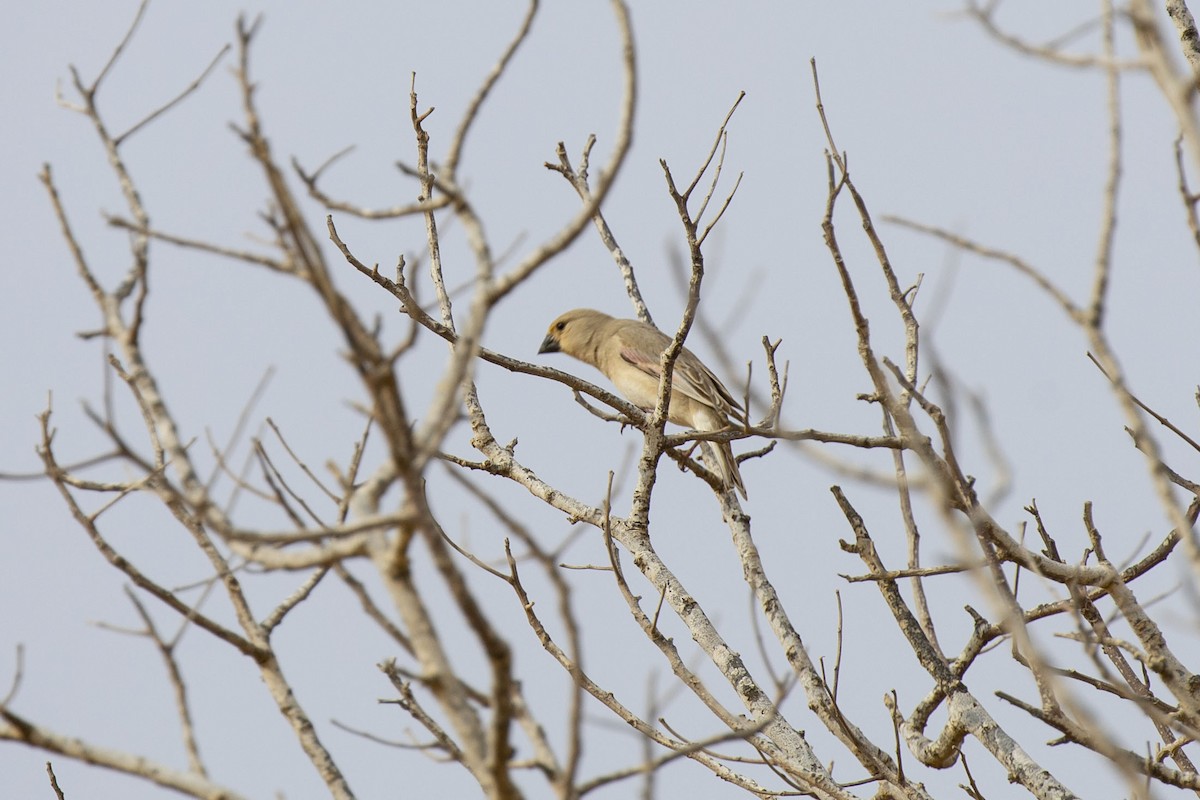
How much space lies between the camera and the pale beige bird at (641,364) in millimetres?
7969

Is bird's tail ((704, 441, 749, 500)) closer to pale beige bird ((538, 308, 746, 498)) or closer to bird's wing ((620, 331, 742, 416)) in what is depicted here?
pale beige bird ((538, 308, 746, 498))

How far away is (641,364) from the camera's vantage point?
28.0 ft

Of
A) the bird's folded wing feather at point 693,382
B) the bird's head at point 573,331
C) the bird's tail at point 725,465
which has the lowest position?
the bird's tail at point 725,465

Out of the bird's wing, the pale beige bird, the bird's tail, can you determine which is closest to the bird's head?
the pale beige bird

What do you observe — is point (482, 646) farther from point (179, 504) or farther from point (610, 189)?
point (179, 504)

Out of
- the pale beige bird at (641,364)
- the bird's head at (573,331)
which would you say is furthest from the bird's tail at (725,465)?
the bird's head at (573,331)

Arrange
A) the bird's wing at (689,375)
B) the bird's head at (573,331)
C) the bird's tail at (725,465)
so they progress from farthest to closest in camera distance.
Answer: the bird's head at (573,331)
the bird's wing at (689,375)
the bird's tail at (725,465)

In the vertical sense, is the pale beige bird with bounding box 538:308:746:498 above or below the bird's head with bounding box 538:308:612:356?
below

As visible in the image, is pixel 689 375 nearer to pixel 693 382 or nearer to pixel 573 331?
pixel 693 382

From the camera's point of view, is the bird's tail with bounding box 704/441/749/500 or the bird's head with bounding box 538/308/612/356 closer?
the bird's tail with bounding box 704/441/749/500

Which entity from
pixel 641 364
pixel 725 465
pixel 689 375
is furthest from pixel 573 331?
pixel 725 465

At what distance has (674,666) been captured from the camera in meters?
4.12

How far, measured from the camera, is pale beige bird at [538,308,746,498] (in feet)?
26.1

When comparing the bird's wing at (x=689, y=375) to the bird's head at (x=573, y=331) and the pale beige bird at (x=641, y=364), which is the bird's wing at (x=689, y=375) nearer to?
the pale beige bird at (x=641, y=364)
